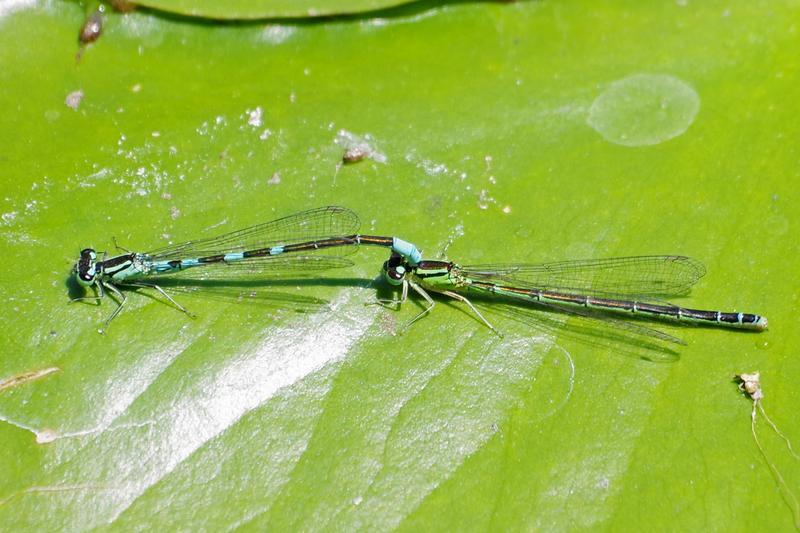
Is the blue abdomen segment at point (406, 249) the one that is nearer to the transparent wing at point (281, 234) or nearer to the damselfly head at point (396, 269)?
the damselfly head at point (396, 269)

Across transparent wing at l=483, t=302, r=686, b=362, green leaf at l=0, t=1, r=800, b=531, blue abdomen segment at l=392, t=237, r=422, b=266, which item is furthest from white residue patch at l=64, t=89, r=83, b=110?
transparent wing at l=483, t=302, r=686, b=362

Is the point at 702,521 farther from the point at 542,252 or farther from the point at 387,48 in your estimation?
the point at 387,48

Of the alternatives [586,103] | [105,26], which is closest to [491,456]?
[586,103]

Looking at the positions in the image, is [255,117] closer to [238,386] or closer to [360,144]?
[360,144]

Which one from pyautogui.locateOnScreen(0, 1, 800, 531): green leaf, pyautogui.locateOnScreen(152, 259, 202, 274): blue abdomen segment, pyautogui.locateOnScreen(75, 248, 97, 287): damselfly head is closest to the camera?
pyautogui.locateOnScreen(0, 1, 800, 531): green leaf

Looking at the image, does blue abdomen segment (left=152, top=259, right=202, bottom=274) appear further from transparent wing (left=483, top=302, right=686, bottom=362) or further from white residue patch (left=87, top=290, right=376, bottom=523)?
transparent wing (left=483, top=302, right=686, bottom=362)
